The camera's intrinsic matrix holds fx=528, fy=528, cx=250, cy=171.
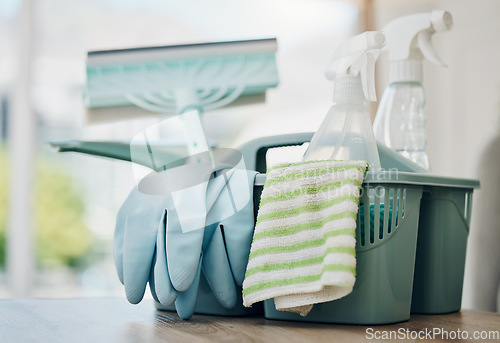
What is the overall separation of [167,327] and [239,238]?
0.12 m

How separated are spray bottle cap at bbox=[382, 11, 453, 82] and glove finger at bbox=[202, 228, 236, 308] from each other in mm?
391

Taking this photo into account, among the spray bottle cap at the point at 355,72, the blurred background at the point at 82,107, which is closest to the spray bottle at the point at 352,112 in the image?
the spray bottle cap at the point at 355,72

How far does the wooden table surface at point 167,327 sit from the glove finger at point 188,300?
0.01 m

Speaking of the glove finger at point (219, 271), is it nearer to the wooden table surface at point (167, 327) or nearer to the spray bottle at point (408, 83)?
the wooden table surface at point (167, 327)

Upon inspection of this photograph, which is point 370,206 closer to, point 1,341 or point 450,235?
point 450,235

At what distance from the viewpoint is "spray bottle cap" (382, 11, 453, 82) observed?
764 mm

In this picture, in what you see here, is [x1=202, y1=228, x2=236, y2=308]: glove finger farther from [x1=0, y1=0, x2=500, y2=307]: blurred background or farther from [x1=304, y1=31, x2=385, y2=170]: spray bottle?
[x1=0, y1=0, x2=500, y2=307]: blurred background

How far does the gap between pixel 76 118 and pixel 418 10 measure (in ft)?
4.35

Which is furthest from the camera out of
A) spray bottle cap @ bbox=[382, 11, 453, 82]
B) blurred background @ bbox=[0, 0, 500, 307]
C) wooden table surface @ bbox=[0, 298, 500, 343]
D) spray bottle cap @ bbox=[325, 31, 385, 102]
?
blurred background @ bbox=[0, 0, 500, 307]

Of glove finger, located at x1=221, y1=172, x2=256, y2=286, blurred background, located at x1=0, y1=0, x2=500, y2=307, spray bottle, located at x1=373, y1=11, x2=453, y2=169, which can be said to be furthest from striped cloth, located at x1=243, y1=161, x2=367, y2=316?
blurred background, located at x1=0, y1=0, x2=500, y2=307

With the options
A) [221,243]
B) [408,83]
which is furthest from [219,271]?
[408,83]

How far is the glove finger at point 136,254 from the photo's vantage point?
585 mm

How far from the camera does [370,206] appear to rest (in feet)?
1.83

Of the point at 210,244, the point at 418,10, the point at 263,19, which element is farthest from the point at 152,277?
the point at 263,19
